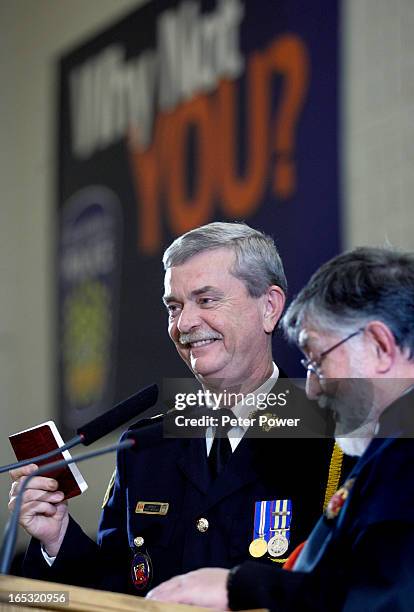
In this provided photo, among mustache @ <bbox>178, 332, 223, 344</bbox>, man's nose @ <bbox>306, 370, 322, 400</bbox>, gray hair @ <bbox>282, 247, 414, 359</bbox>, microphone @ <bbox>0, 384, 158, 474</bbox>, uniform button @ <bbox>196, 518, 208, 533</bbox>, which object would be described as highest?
gray hair @ <bbox>282, 247, 414, 359</bbox>

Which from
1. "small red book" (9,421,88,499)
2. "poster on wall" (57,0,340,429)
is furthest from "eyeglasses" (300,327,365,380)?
"poster on wall" (57,0,340,429)

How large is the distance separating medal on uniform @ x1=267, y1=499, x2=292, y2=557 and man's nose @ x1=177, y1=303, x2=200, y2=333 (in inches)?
18.7

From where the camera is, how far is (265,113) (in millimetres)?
5422

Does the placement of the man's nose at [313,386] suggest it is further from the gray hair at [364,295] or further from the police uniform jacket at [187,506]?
the police uniform jacket at [187,506]

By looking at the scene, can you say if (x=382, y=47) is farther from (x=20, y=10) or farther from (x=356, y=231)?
(x=20, y=10)

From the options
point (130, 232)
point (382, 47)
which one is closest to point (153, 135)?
point (130, 232)

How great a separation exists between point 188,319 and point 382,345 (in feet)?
2.37

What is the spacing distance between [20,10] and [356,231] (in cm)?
498

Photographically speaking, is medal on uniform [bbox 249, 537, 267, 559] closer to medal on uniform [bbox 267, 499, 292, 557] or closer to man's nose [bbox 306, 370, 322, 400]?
medal on uniform [bbox 267, 499, 292, 557]

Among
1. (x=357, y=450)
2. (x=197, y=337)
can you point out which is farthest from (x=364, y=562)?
(x=197, y=337)

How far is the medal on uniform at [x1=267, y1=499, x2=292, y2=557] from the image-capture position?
2414 mm

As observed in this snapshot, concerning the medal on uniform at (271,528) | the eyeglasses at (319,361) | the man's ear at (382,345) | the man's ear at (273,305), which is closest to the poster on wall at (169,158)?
the man's ear at (273,305)

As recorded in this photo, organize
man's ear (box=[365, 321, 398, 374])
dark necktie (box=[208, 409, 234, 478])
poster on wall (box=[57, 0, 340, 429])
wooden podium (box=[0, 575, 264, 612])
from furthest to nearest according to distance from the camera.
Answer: poster on wall (box=[57, 0, 340, 429]) < dark necktie (box=[208, 409, 234, 478]) < man's ear (box=[365, 321, 398, 374]) < wooden podium (box=[0, 575, 264, 612])

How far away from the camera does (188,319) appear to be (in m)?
2.63
